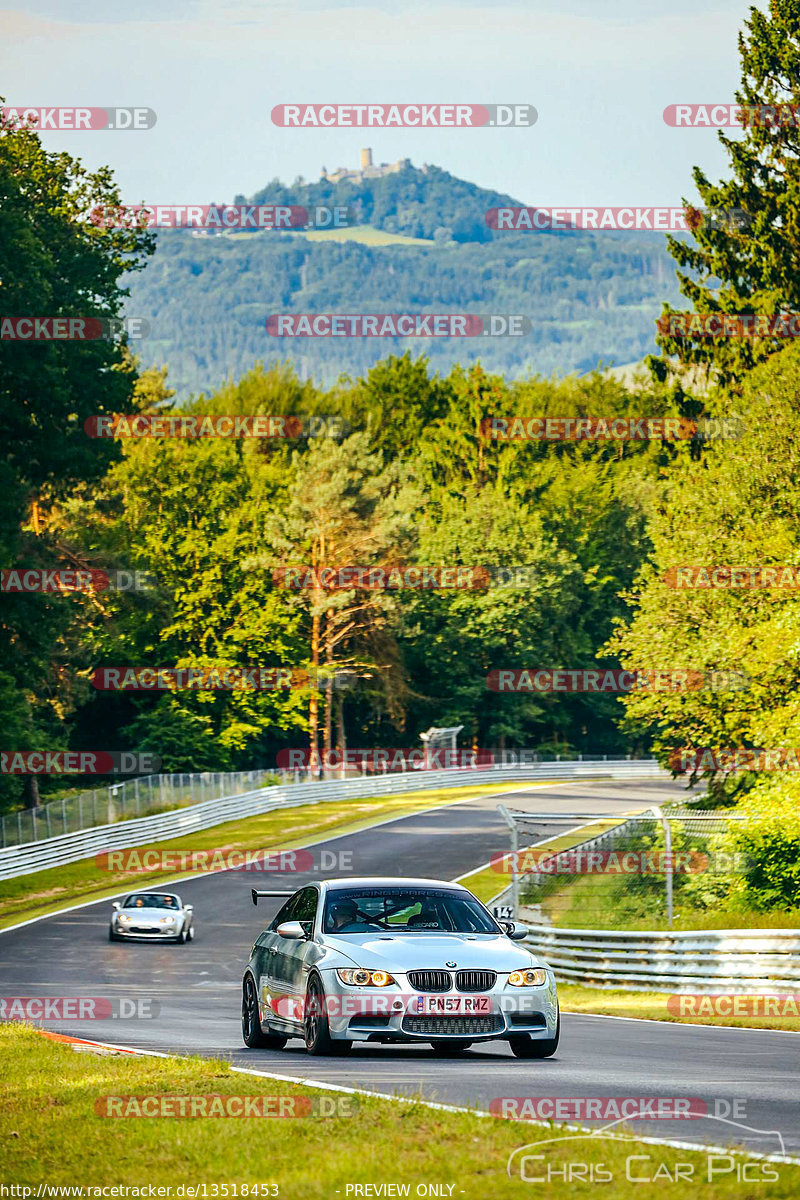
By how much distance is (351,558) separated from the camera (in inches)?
3142

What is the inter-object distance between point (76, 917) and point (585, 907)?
1180 centimetres

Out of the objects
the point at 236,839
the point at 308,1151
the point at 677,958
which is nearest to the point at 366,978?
the point at 308,1151

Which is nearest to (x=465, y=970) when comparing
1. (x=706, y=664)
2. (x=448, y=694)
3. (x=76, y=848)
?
(x=706, y=664)

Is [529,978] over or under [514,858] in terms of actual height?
over

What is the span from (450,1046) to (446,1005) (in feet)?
3.21

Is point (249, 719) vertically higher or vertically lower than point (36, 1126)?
lower

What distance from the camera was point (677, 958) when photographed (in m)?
23.8

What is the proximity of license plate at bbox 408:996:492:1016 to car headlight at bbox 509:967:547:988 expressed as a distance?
292 mm

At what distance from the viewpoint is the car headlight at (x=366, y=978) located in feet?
40.4

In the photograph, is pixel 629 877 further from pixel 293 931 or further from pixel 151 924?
pixel 293 931

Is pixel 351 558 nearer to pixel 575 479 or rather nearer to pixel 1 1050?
pixel 575 479

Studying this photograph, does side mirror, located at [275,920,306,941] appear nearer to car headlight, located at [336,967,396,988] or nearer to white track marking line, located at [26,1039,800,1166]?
car headlight, located at [336,967,396,988]

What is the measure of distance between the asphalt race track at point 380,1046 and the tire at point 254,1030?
0.61 feet

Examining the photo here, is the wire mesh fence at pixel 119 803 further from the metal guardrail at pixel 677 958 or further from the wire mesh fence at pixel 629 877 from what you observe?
the metal guardrail at pixel 677 958
